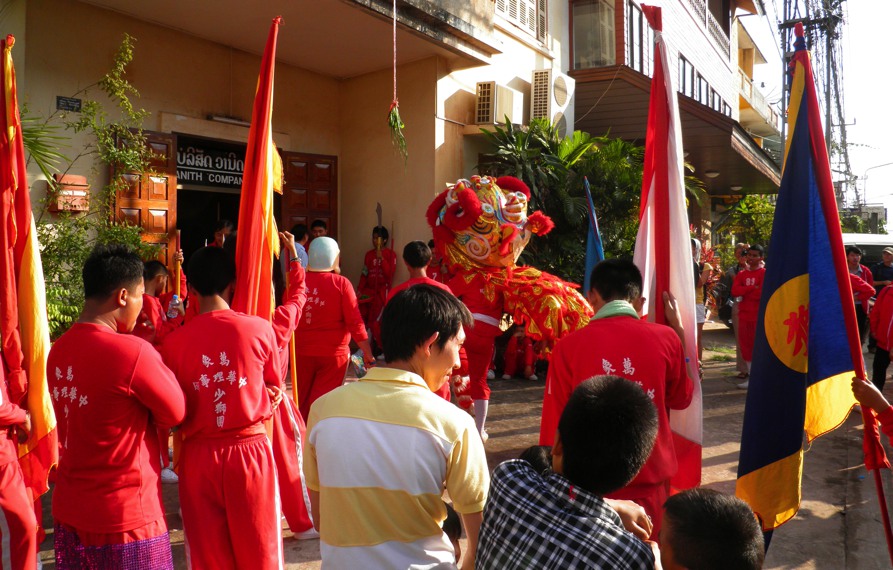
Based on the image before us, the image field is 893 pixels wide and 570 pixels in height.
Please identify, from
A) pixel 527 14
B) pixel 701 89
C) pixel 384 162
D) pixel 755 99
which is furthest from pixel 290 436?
pixel 755 99

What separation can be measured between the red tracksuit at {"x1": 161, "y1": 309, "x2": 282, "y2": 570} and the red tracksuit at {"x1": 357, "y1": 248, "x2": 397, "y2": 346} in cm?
711

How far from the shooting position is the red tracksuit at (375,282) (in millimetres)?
10141

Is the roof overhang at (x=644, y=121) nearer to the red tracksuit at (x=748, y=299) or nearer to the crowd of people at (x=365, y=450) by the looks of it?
the red tracksuit at (x=748, y=299)

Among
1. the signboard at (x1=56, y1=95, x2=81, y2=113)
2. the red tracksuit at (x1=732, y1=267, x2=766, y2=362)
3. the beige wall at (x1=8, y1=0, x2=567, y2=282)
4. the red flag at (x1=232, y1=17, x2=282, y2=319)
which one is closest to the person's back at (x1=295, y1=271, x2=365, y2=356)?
the red flag at (x1=232, y1=17, x2=282, y2=319)

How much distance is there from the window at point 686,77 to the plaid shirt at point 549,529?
18.2 m

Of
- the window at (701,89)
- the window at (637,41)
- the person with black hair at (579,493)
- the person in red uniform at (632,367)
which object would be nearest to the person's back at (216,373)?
the person in red uniform at (632,367)

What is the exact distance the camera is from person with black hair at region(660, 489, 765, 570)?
1.57 meters

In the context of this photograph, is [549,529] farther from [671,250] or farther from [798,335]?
[671,250]

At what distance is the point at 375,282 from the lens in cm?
1020

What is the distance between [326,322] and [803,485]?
3855 mm

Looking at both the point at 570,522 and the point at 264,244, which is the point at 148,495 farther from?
the point at 570,522

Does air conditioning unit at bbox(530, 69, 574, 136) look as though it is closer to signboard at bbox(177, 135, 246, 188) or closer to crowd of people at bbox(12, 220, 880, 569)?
signboard at bbox(177, 135, 246, 188)

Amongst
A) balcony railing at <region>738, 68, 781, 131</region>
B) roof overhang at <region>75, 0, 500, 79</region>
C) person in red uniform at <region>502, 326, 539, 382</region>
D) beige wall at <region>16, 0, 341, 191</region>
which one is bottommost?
person in red uniform at <region>502, 326, 539, 382</region>

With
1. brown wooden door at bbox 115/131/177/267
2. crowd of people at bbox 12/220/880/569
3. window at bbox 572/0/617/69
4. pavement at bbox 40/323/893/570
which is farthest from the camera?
window at bbox 572/0/617/69
